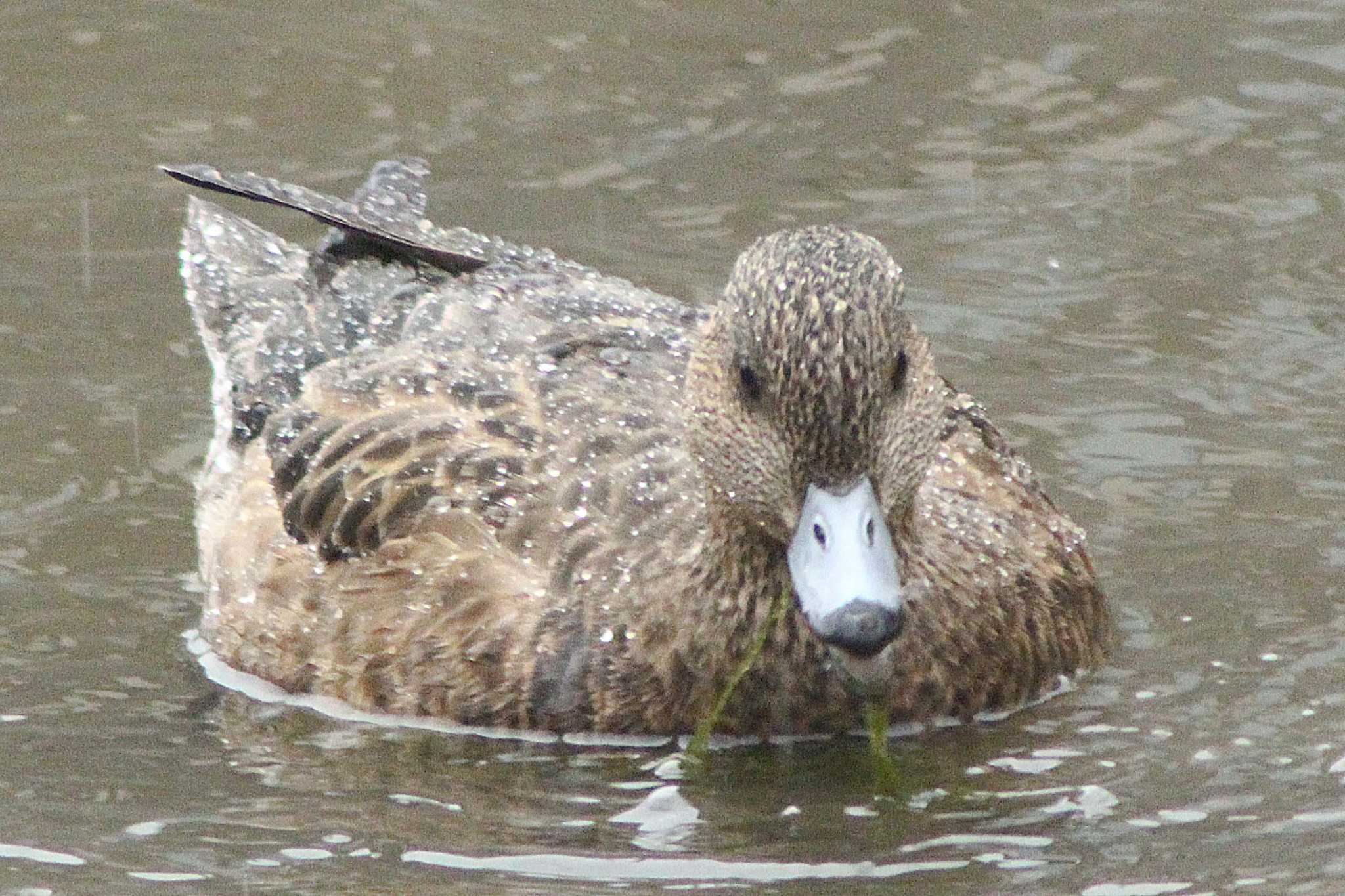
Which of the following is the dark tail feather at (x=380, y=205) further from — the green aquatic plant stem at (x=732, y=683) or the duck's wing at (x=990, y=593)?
the green aquatic plant stem at (x=732, y=683)

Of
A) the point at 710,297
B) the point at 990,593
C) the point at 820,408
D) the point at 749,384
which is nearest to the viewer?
the point at 820,408

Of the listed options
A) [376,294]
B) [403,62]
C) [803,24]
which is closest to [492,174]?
[403,62]

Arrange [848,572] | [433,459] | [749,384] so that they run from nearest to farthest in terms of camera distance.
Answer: [848,572] < [749,384] < [433,459]

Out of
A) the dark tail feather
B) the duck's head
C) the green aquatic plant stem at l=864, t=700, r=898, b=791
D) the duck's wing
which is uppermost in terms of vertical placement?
the dark tail feather

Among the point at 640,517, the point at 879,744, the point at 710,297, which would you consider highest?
the point at 710,297

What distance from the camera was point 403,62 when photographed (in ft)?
41.0

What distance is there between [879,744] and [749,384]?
105 cm

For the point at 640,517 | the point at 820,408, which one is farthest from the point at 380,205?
the point at 820,408

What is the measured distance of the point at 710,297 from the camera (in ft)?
34.7

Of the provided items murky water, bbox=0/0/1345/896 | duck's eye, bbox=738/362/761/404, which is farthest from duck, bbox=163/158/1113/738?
murky water, bbox=0/0/1345/896

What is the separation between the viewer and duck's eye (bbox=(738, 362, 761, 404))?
691 centimetres

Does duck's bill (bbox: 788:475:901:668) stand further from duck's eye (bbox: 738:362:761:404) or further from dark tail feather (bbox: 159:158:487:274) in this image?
dark tail feather (bbox: 159:158:487:274)

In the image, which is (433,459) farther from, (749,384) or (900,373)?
(900,373)

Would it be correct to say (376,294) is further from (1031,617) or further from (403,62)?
(403,62)
